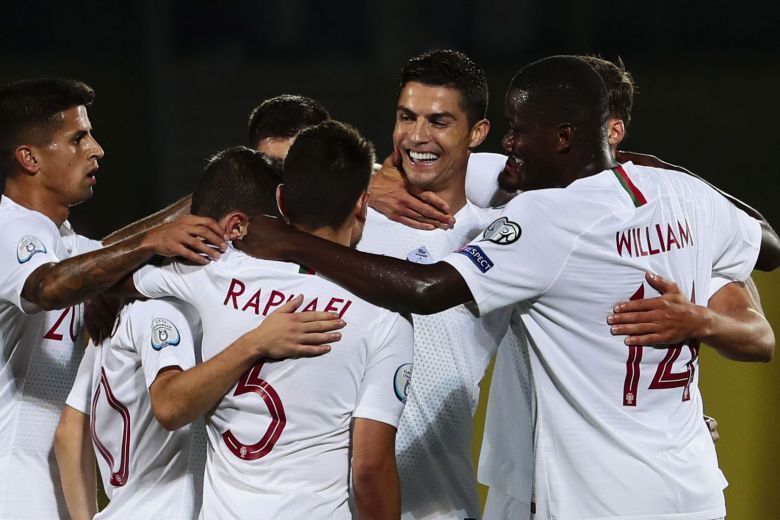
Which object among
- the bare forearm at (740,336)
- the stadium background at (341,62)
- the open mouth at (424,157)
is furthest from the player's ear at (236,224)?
the stadium background at (341,62)

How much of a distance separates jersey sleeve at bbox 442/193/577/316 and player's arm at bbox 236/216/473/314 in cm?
5

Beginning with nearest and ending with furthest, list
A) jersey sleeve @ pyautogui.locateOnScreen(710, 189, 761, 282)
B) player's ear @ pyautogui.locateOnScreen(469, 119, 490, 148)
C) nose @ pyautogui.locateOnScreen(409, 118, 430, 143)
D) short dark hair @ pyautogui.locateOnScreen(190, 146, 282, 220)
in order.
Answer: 1. short dark hair @ pyautogui.locateOnScreen(190, 146, 282, 220)
2. jersey sleeve @ pyautogui.locateOnScreen(710, 189, 761, 282)
3. nose @ pyautogui.locateOnScreen(409, 118, 430, 143)
4. player's ear @ pyautogui.locateOnScreen(469, 119, 490, 148)

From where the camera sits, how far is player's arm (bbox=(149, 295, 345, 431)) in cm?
272

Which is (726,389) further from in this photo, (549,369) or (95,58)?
(95,58)

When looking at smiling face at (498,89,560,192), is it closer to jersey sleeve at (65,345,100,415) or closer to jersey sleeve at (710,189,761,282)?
jersey sleeve at (710,189,761,282)

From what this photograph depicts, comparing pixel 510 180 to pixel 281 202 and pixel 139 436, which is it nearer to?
pixel 281 202

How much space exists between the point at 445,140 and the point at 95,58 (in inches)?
356

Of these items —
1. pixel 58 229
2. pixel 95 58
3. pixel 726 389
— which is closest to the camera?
pixel 58 229

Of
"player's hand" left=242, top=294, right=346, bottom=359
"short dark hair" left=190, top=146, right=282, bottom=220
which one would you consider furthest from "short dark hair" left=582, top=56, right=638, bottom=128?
"player's hand" left=242, top=294, right=346, bottom=359

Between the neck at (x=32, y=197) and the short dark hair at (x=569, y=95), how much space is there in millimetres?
1695

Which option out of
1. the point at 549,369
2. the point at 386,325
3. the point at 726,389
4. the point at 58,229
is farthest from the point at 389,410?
the point at 726,389

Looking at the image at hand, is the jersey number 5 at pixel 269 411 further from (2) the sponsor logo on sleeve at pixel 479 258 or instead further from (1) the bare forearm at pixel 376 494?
(2) the sponsor logo on sleeve at pixel 479 258

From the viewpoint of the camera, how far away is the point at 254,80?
12.2 metres

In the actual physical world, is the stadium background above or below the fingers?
below
